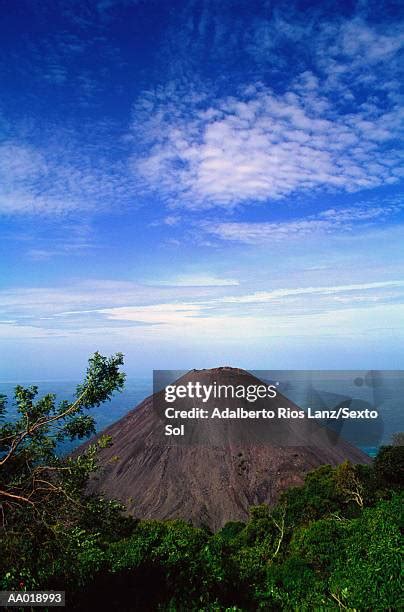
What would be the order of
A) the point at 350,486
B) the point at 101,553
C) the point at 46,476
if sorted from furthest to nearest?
the point at 350,486, the point at 101,553, the point at 46,476

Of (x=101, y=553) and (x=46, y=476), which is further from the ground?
A: (x=46, y=476)

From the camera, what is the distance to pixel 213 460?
101875mm

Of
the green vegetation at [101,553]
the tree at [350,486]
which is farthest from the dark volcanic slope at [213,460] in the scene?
the green vegetation at [101,553]

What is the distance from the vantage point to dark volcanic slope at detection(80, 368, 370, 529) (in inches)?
3433

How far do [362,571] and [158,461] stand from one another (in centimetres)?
9037

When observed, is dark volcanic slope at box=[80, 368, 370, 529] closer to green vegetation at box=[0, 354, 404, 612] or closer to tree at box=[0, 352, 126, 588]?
green vegetation at box=[0, 354, 404, 612]

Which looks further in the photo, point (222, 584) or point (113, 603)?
point (222, 584)

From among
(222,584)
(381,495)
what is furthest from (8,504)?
(381,495)

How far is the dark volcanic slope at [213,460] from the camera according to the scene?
286 ft

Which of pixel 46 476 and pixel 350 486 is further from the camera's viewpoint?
pixel 350 486

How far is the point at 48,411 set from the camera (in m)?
11.2

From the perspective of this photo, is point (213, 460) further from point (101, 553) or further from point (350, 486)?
point (101, 553)

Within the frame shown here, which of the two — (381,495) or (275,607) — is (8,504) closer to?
(275,607)

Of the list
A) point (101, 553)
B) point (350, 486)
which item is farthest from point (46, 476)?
point (350, 486)
